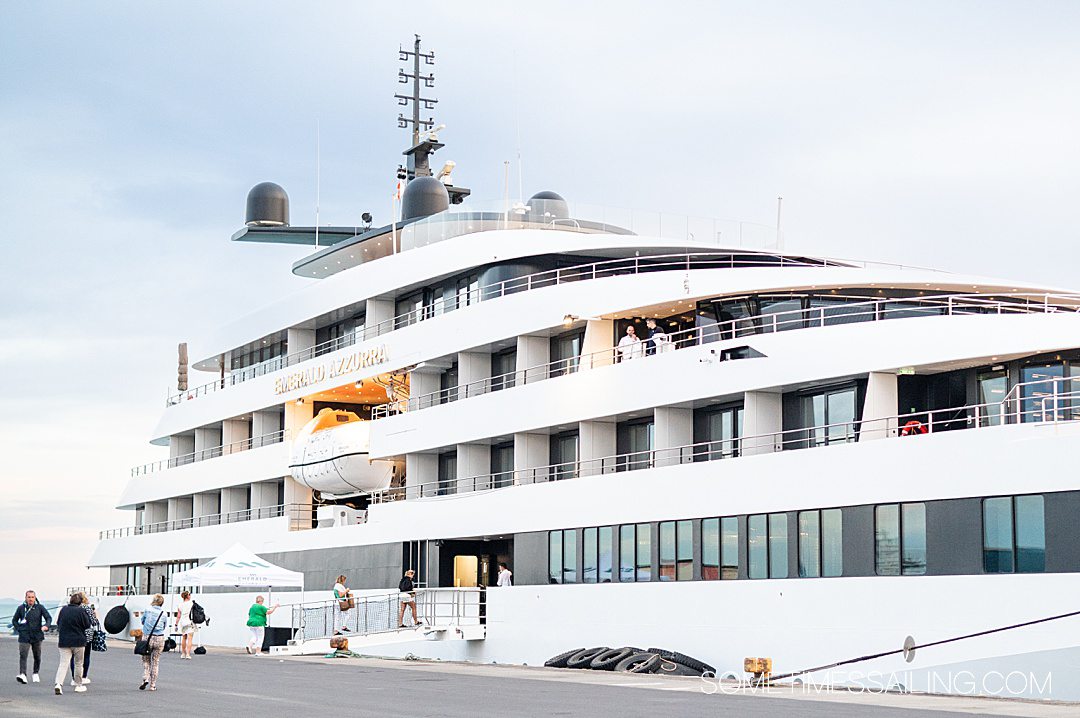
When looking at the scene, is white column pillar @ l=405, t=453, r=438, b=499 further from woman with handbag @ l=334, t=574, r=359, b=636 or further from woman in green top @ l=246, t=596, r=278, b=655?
woman in green top @ l=246, t=596, r=278, b=655

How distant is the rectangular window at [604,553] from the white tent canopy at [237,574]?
9.09 meters

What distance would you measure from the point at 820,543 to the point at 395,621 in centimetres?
1403

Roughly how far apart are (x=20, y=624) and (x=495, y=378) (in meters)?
15.9

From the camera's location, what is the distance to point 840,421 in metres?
28.0

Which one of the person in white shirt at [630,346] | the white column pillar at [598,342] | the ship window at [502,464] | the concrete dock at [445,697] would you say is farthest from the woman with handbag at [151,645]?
the ship window at [502,464]

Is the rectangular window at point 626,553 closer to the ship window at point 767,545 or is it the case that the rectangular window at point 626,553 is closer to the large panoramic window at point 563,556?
the large panoramic window at point 563,556

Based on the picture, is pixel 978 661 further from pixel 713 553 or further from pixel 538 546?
pixel 538 546

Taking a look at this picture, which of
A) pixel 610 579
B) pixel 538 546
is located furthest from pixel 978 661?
pixel 538 546

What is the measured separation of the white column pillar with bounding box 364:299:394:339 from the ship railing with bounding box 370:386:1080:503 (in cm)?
532

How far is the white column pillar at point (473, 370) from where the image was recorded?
38281 mm

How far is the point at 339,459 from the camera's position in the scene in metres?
42.0

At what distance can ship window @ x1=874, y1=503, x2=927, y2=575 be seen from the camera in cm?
2408

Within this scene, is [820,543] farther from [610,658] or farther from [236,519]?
[236,519]

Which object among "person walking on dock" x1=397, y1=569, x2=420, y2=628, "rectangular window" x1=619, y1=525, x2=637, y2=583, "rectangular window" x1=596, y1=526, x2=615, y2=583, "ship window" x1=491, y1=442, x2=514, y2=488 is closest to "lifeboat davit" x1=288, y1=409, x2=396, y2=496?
"ship window" x1=491, y1=442, x2=514, y2=488
